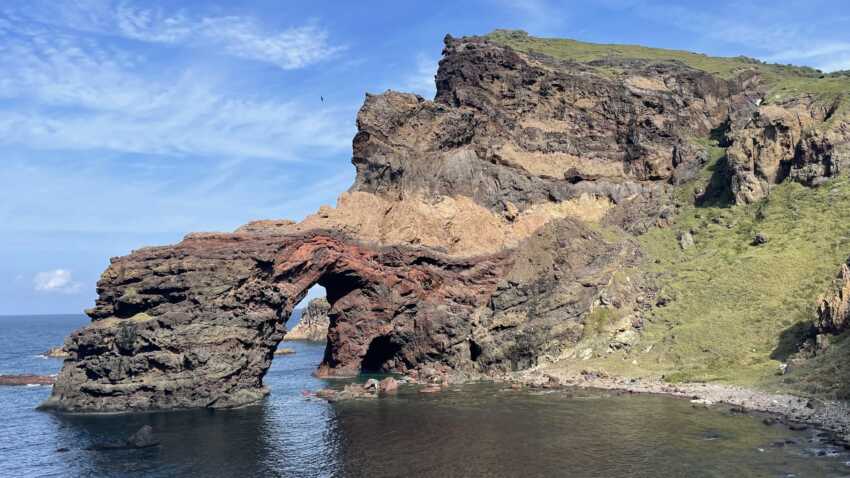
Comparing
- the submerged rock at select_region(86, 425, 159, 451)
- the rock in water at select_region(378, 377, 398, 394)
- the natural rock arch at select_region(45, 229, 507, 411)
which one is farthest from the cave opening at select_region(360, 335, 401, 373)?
the submerged rock at select_region(86, 425, 159, 451)

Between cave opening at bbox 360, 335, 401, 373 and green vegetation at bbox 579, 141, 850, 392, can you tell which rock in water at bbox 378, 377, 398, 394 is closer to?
cave opening at bbox 360, 335, 401, 373

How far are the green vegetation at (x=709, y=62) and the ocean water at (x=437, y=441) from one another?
7673 centimetres

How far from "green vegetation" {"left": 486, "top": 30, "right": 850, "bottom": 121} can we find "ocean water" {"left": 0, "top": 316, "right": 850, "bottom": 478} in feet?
252

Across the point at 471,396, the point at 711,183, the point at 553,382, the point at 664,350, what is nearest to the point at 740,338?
the point at 664,350

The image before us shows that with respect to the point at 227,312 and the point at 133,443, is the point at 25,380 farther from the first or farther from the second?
the point at 133,443

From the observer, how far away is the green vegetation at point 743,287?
7075 centimetres

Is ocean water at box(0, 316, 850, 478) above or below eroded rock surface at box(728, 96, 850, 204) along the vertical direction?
below

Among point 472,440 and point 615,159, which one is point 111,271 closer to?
point 472,440

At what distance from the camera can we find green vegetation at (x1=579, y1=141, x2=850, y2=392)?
70750mm

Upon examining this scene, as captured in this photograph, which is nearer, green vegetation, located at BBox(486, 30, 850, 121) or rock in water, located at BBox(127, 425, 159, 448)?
rock in water, located at BBox(127, 425, 159, 448)

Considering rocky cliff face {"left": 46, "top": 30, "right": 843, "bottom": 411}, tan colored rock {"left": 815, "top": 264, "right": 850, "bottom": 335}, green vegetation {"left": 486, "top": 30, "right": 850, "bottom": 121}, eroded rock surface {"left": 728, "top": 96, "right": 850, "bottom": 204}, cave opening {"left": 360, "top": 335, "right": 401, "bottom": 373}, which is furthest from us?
green vegetation {"left": 486, "top": 30, "right": 850, "bottom": 121}

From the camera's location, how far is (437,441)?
50.5 metres

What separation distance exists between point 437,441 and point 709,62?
12976 cm

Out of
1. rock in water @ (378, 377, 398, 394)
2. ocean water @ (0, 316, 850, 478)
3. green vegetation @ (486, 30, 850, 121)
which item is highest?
green vegetation @ (486, 30, 850, 121)
